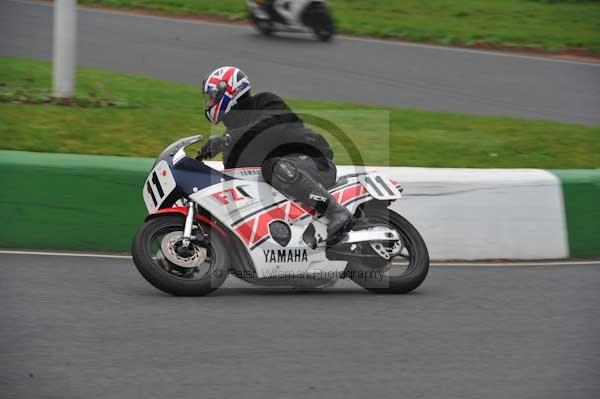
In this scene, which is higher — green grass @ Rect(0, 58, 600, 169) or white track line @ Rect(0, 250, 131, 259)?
green grass @ Rect(0, 58, 600, 169)

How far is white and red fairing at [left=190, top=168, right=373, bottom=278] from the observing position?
24.8 feet

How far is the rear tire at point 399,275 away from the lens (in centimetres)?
783

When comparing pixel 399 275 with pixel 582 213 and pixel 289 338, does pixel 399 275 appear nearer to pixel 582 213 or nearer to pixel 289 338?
pixel 289 338

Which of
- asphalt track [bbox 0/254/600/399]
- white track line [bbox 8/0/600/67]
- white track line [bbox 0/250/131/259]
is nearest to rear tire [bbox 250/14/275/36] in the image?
white track line [bbox 8/0/600/67]

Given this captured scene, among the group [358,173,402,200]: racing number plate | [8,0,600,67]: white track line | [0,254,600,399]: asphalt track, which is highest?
[8,0,600,67]: white track line

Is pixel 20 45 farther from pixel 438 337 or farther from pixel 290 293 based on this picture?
pixel 438 337

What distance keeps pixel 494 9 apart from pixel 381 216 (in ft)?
57.0

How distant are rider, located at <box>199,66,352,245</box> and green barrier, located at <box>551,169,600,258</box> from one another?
283 centimetres

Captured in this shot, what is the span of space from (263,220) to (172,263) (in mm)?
772

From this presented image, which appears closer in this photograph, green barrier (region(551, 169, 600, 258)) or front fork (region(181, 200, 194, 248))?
front fork (region(181, 200, 194, 248))

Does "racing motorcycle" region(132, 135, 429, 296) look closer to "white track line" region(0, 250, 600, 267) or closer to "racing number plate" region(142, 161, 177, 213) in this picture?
Answer: "racing number plate" region(142, 161, 177, 213)

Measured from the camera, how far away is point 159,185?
24.7ft

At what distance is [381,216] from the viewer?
25.8 ft

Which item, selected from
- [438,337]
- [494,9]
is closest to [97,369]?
[438,337]
